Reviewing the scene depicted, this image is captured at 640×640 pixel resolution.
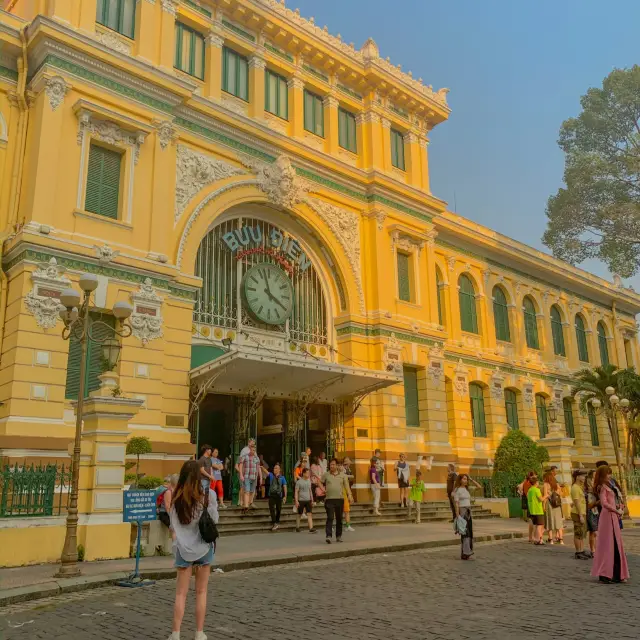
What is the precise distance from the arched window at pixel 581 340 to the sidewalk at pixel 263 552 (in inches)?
803

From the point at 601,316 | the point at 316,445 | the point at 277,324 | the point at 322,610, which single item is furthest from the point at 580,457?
the point at 322,610

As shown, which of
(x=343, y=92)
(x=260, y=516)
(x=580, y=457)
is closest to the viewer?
(x=260, y=516)

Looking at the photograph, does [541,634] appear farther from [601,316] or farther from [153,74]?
[601,316]

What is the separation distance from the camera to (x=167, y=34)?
64.1 ft

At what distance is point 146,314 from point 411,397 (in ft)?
37.4

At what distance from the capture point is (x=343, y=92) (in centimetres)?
2511

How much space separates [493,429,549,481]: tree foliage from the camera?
23.7 metres

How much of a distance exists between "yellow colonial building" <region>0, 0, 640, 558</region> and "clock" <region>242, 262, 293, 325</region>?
0.08 meters

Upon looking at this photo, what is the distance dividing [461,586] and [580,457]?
89.4 ft

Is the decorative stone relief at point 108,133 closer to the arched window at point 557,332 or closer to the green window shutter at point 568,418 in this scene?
the arched window at point 557,332

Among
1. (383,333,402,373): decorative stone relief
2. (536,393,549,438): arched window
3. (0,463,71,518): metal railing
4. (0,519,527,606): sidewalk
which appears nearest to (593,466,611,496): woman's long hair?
(0,519,527,606): sidewalk

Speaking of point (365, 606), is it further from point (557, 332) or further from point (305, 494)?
point (557, 332)

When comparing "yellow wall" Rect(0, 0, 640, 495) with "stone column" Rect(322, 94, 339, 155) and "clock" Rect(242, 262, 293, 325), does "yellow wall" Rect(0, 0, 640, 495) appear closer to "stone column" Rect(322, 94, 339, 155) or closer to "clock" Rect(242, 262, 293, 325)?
"stone column" Rect(322, 94, 339, 155)

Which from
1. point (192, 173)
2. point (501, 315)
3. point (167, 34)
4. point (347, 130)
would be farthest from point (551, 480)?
point (501, 315)
